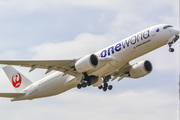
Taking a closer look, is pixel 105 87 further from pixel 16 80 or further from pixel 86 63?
pixel 16 80

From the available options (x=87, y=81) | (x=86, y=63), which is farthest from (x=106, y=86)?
(x=86, y=63)

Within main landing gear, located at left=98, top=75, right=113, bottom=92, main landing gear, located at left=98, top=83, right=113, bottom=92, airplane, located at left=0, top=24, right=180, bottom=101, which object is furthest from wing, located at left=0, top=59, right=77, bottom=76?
main landing gear, located at left=98, top=83, right=113, bottom=92

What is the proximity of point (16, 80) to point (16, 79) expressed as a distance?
14 cm

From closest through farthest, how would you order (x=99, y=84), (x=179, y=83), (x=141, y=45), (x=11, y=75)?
(x=179, y=83) → (x=141, y=45) → (x=99, y=84) → (x=11, y=75)

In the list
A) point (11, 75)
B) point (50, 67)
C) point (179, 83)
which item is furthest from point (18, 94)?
point (179, 83)

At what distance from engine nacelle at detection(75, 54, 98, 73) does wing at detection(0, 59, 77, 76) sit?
1.40 meters

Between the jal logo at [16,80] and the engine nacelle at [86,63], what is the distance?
13096mm

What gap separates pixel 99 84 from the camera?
40.9m

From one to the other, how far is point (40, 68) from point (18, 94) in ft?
25.5

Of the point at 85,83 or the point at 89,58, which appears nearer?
the point at 89,58

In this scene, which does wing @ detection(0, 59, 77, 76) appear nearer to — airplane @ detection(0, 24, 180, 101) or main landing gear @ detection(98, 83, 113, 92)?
airplane @ detection(0, 24, 180, 101)

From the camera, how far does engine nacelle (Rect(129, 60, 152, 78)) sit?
40.6m

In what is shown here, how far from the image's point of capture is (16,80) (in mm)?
45719

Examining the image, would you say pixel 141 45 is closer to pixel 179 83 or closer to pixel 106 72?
pixel 106 72
